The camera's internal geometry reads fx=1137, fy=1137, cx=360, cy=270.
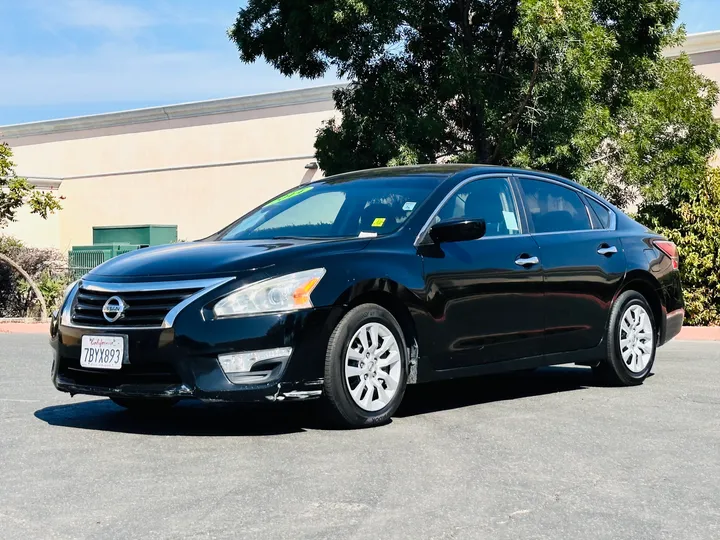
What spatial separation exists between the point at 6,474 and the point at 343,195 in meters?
3.35

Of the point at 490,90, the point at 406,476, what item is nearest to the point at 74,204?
the point at 490,90

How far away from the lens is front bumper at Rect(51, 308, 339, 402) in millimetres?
6477

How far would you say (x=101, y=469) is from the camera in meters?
5.86

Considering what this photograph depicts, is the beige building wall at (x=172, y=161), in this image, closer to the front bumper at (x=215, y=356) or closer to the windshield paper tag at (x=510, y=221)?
the windshield paper tag at (x=510, y=221)

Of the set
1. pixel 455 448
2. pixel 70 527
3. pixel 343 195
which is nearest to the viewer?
pixel 70 527

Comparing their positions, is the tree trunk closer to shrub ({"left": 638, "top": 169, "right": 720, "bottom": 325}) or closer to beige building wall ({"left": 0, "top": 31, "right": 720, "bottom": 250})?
shrub ({"left": 638, "top": 169, "right": 720, "bottom": 325})

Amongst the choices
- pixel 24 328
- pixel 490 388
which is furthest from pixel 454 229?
pixel 24 328

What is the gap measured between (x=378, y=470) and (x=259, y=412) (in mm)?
2126

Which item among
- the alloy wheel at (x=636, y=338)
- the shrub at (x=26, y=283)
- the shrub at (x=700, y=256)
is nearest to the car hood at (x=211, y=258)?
the alloy wheel at (x=636, y=338)

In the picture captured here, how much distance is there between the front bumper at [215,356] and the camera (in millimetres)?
6477

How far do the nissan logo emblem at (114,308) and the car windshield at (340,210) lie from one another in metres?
1.34

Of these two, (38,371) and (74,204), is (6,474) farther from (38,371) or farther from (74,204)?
(74,204)

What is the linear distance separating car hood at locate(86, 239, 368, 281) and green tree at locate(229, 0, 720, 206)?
10.6m

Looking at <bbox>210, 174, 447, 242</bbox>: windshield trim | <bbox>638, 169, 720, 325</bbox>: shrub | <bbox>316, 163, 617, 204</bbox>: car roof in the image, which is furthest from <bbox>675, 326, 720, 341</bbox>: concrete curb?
<bbox>210, 174, 447, 242</bbox>: windshield trim
